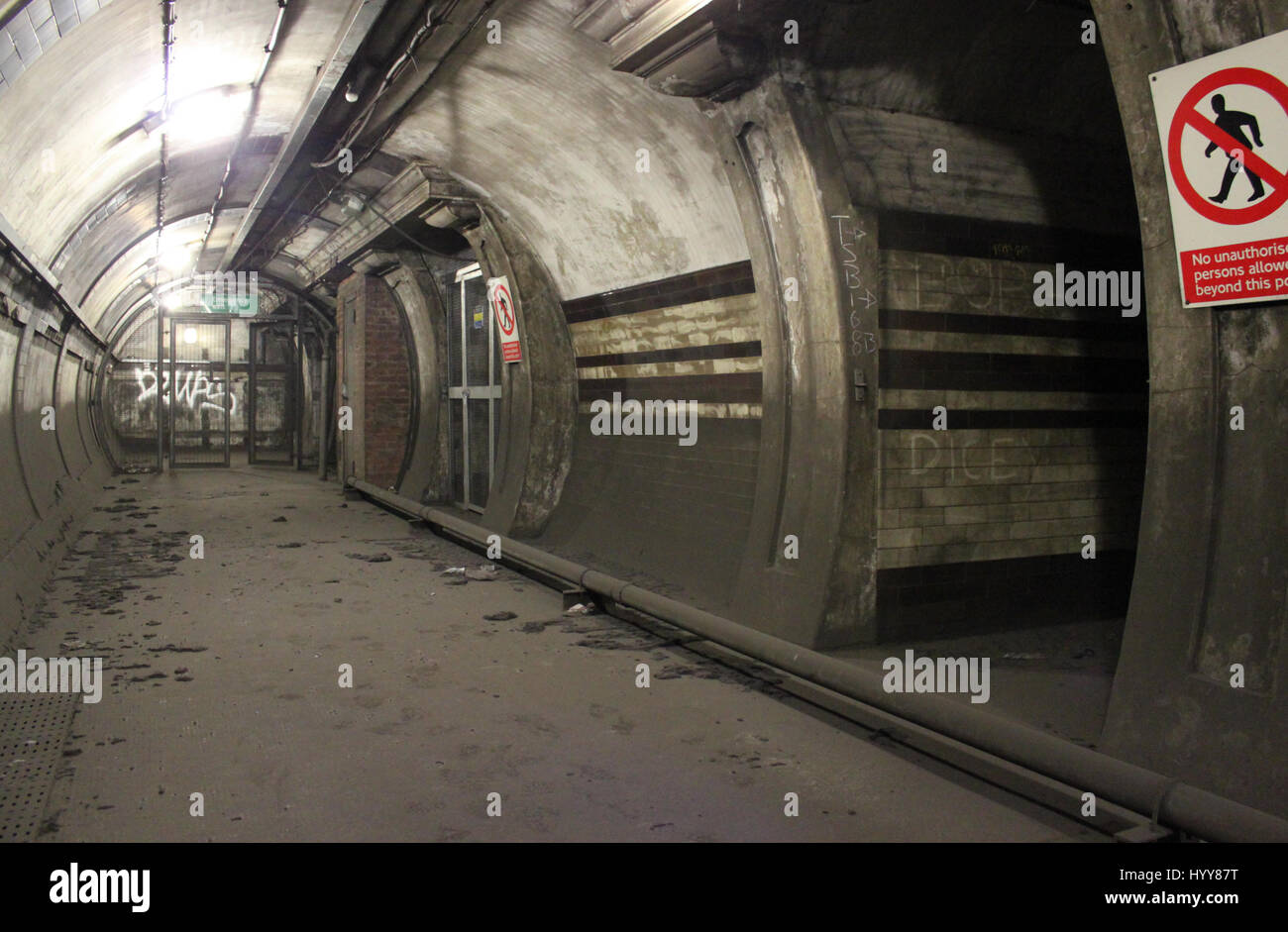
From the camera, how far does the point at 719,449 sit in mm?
7297

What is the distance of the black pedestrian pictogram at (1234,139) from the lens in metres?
2.99

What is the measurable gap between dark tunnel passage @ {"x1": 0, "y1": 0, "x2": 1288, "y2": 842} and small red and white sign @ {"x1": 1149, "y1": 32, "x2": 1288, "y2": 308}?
1.4 inches

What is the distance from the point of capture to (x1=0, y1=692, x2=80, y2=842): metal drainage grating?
3.17 meters

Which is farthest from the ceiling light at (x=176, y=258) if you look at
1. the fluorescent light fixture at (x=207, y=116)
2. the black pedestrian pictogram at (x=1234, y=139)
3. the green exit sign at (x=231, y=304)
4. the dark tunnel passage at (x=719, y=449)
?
the black pedestrian pictogram at (x=1234, y=139)

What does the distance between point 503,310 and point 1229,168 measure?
7451 millimetres

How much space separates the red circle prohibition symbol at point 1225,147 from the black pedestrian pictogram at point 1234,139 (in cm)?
1

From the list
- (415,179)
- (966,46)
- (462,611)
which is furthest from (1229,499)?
(415,179)

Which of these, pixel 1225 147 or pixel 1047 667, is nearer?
pixel 1225 147

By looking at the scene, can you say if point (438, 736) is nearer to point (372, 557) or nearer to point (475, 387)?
point (372, 557)

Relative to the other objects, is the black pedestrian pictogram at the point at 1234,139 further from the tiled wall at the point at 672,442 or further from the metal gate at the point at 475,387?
the metal gate at the point at 475,387

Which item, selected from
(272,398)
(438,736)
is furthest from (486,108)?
(272,398)

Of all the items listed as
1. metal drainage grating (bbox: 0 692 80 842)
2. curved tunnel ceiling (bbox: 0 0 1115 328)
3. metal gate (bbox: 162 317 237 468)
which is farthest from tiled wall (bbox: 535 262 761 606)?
metal gate (bbox: 162 317 237 468)

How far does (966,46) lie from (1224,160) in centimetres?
233

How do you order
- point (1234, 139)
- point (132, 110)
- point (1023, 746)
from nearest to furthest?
1. point (1234, 139)
2. point (1023, 746)
3. point (132, 110)
